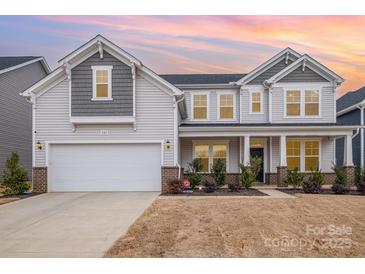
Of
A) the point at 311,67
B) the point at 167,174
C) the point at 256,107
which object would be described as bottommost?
the point at 167,174

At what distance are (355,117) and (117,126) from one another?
49.8 ft

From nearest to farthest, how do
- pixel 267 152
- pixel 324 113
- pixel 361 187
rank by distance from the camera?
pixel 361 187 → pixel 324 113 → pixel 267 152

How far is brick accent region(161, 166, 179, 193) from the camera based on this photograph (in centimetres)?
1482

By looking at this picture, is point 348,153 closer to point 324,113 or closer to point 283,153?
point 324,113

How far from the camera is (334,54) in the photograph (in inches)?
678

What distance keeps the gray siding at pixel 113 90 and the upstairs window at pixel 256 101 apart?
7.55 m

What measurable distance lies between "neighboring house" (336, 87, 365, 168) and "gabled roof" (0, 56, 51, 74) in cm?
1974

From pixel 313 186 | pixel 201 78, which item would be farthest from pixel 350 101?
pixel 313 186

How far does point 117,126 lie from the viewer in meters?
15.1

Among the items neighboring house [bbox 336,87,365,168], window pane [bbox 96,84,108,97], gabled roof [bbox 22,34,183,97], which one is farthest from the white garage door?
neighboring house [bbox 336,87,365,168]

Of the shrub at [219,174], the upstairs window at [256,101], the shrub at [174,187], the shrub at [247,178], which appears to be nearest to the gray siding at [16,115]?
the shrub at [174,187]

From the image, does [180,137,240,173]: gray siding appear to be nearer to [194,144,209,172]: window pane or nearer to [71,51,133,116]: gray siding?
[194,144,209,172]: window pane

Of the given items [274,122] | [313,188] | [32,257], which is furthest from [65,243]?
[274,122]
